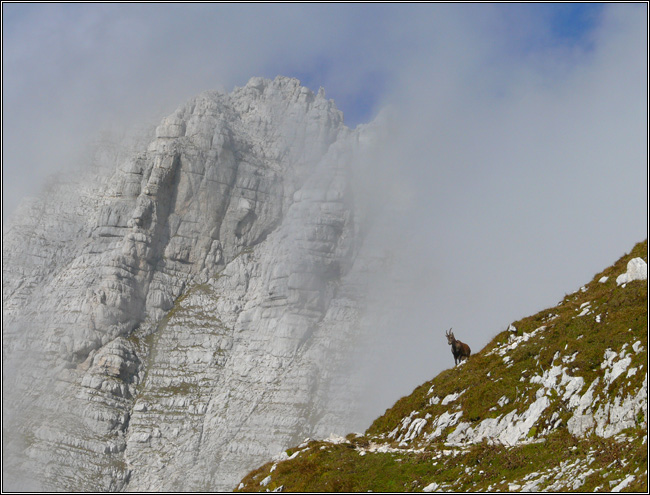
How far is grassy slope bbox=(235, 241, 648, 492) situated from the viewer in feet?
77.0

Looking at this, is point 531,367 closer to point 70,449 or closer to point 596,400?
point 596,400

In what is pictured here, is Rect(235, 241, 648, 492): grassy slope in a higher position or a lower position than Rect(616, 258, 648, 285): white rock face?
lower

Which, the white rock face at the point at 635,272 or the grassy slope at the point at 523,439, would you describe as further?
the white rock face at the point at 635,272

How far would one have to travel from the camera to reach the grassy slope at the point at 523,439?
2347cm

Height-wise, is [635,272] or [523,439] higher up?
[635,272]

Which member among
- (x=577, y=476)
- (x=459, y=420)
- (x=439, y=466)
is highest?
(x=459, y=420)

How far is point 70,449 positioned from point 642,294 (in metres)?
191

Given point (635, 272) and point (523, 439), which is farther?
point (635, 272)

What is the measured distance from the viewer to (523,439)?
28.0 metres

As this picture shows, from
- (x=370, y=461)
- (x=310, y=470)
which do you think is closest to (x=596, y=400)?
(x=370, y=461)

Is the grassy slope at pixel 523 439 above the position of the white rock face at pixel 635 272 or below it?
below

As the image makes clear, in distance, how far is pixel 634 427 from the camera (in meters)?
24.0

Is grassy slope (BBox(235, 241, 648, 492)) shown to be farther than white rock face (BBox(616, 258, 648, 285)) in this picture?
No

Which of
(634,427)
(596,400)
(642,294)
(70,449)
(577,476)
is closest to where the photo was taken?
(577,476)
